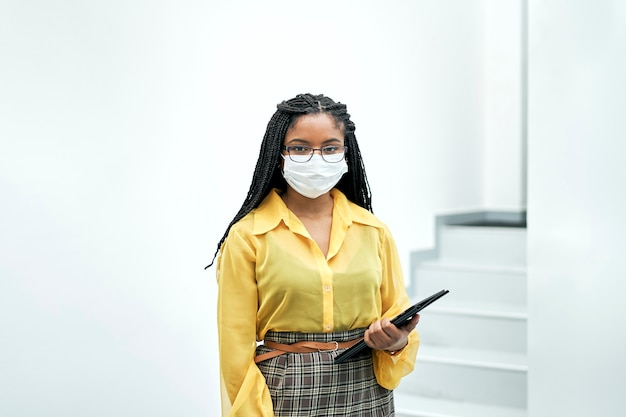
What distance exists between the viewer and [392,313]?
1618 mm

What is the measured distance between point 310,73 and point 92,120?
1094mm

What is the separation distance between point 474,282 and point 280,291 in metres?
2.51

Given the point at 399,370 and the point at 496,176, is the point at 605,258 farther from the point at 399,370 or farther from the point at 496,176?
the point at 496,176

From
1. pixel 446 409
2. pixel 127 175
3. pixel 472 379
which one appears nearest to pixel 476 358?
pixel 472 379

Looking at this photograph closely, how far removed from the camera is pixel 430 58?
416 cm

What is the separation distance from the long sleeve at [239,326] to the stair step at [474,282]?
244 cm

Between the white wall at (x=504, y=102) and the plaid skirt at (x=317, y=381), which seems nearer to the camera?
the plaid skirt at (x=317, y=381)

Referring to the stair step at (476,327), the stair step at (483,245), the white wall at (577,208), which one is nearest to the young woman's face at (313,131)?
the white wall at (577,208)

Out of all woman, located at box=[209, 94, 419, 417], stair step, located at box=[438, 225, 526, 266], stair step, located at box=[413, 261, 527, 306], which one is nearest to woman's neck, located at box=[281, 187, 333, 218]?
woman, located at box=[209, 94, 419, 417]


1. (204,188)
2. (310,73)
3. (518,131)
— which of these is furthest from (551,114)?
(518,131)

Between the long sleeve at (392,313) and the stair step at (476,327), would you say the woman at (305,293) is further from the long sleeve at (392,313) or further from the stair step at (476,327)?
the stair step at (476,327)

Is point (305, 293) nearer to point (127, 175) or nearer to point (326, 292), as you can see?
point (326, 292)

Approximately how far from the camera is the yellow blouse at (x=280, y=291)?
1496mm

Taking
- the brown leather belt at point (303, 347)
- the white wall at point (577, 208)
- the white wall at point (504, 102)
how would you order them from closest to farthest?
1. the brown leather belt at point (303, 347)
2. the white wall at point (577, 208)
3. the white wall at point (504, 102)
